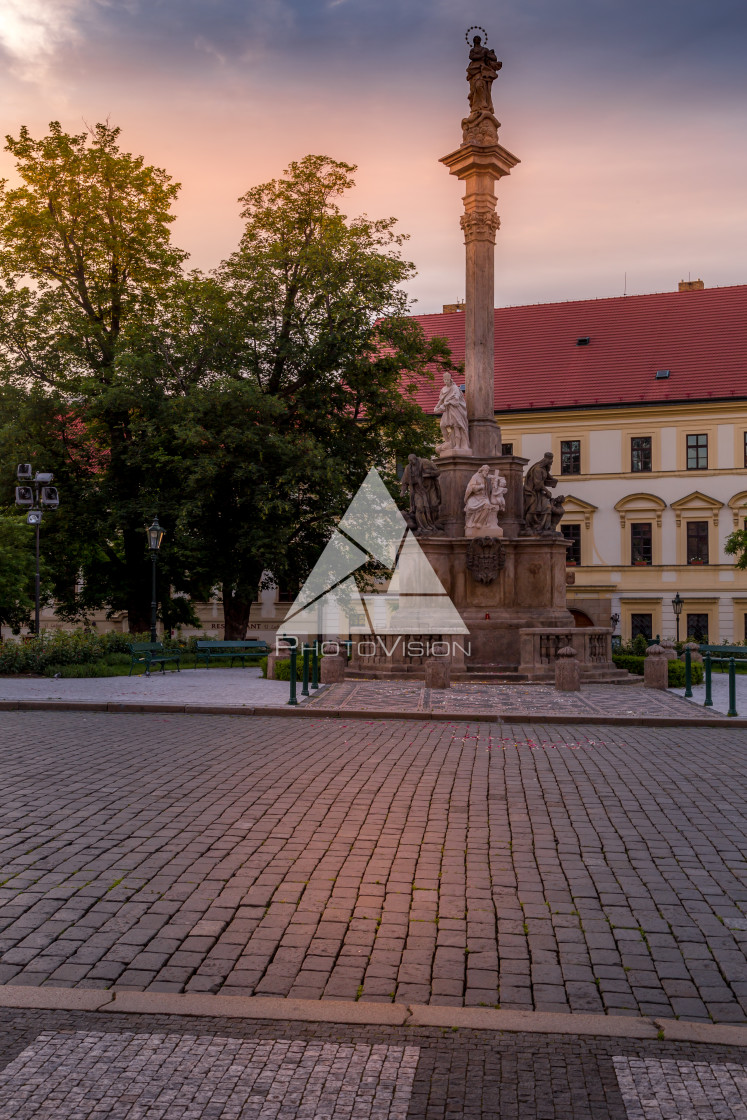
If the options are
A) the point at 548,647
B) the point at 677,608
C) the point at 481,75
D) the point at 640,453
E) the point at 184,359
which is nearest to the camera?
the point at 548,647

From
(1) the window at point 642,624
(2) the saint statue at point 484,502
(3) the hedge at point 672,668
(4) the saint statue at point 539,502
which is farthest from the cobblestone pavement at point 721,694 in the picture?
(1) the window at point 642,624

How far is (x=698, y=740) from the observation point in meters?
12.8

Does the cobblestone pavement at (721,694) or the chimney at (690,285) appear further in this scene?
the chimney at (690,285)

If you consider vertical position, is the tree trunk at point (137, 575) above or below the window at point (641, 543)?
below

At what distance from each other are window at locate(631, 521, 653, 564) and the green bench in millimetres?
29030

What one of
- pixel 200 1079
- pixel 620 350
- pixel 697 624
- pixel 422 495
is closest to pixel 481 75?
pixel 422 495

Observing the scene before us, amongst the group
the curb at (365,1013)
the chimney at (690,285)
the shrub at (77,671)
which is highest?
the chimney at (690,285)

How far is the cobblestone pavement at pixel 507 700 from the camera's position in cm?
1537

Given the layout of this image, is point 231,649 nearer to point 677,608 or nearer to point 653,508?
point 677,608

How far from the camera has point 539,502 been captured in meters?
22.4

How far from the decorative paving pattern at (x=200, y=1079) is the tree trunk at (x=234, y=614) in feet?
93.7

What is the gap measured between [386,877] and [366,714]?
29.3 ft

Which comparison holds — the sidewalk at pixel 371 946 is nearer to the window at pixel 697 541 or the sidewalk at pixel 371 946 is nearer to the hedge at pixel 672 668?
the hedge at pixel 672 668

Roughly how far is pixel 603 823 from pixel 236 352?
26144mm
